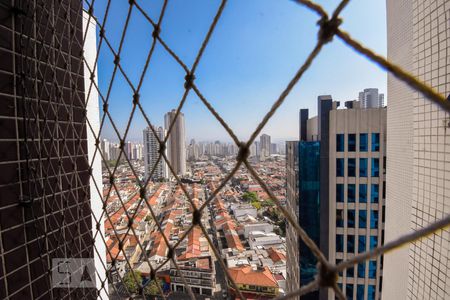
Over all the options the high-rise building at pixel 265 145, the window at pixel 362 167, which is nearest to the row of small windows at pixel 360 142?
the window at pixel 362 167

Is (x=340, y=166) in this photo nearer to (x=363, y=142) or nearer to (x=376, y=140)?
(x=363, y=142)

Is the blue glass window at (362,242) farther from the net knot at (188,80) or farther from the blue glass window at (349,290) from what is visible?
the net knot at (188,80)

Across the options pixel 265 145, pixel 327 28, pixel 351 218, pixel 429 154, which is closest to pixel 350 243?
pixel 351 218

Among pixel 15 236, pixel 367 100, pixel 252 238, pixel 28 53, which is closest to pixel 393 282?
pixel 15 236

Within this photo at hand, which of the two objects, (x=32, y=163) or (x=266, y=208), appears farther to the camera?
(x=266, y=208)

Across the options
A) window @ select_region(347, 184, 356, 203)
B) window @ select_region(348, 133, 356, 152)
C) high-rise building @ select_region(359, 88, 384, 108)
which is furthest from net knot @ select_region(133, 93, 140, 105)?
high-rise building @ select_region(359, 88, 384, 108)

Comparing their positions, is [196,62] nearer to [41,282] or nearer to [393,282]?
[41,282]

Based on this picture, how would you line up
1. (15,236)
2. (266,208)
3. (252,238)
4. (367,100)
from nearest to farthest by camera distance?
(15,236) → (367,100) → (252,238) → (266,208)
